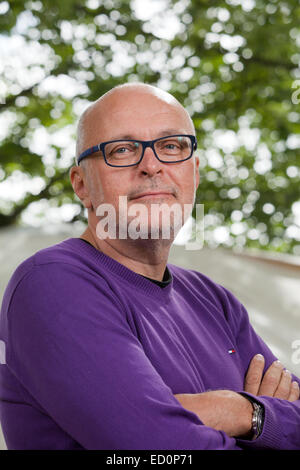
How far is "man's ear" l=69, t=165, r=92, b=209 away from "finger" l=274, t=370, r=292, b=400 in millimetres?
695

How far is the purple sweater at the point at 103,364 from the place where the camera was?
1069 mm

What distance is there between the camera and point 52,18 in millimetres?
3914

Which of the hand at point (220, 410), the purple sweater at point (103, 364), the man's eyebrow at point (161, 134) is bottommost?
the hand at point (220, 410)

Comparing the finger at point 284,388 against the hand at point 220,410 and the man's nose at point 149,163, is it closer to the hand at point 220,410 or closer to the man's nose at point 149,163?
the hand at point 220,410

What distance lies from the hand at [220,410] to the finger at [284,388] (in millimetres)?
293

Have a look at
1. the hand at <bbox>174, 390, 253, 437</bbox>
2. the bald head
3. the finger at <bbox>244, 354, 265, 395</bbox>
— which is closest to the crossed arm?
the hand at <bbox>174, 390, 253, 437</bbox>

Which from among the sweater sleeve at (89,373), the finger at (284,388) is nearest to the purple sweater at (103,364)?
the sweater sleeve at (89,373)

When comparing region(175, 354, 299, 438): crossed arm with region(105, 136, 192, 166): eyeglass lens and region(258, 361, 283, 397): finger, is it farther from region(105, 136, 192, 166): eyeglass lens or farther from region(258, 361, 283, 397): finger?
region(105, 136, 192, 166): eyeglass lens

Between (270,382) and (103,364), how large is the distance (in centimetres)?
63

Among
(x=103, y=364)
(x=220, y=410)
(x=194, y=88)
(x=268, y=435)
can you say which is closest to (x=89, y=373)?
(x=103, y=364)

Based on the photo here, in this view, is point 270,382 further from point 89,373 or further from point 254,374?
point 89,373

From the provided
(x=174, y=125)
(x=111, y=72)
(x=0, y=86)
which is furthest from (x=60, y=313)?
(x=0, y=86)

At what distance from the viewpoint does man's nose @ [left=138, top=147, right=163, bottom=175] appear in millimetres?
1401

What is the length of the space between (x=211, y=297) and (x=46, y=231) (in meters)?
2.23
